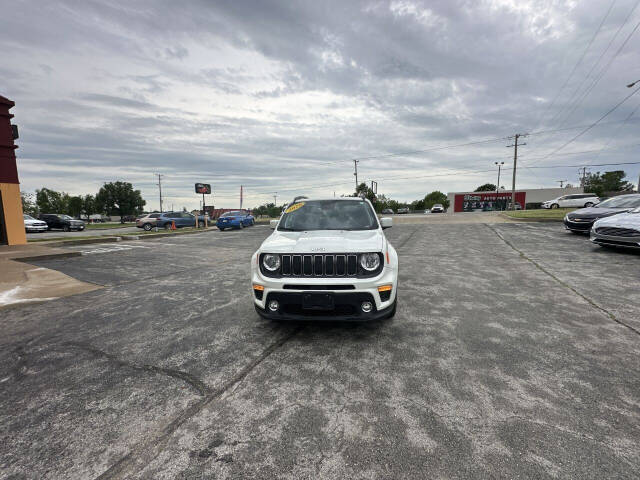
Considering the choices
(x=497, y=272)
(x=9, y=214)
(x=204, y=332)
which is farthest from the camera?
(x=9, y=214)

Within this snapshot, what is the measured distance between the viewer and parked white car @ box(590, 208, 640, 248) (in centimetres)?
735

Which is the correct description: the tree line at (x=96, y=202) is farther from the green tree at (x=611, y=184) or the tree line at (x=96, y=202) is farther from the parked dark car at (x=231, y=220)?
the green tree at (x=611, y=184)

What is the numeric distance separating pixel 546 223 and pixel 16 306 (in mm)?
23074

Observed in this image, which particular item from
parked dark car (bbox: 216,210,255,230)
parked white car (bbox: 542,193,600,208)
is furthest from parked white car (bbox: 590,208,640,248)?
parked white car (bbox: 542,193,600,208)

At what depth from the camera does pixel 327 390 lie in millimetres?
2455

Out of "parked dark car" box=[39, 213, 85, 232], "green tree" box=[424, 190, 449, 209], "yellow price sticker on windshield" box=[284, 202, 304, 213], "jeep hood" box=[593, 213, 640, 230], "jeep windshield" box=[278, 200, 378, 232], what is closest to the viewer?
"jeep windshield" box=[278, 200, 378, 232]

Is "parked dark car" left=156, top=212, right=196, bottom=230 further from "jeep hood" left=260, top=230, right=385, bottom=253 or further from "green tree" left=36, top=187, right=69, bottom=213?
"green tree" left=36, top=187, right=69, bottom=213

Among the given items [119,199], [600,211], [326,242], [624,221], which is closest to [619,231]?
[624,221]

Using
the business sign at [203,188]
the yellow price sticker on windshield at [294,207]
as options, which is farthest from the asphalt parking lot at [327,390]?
the business sign at [203,188]

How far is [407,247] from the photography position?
35.3 ft

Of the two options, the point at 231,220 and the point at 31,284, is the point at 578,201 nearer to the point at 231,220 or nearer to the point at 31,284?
the point at 231,220

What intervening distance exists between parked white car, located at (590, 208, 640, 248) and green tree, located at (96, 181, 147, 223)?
84.4 meters

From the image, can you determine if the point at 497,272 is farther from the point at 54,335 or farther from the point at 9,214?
the point at 9,214

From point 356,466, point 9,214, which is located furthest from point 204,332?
point 9,214
